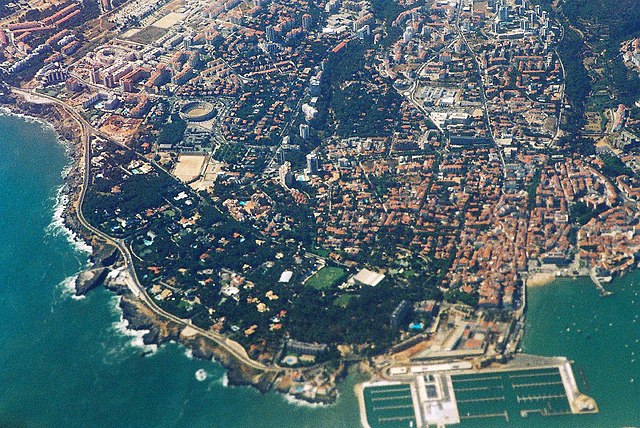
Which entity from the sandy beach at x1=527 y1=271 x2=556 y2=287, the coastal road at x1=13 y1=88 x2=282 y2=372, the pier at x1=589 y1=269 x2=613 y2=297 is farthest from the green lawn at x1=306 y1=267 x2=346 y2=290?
the pier at x1=589 y1=269 x2=613 y2=297

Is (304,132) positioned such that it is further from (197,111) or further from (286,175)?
(197,111)

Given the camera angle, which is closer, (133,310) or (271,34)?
(133,310)

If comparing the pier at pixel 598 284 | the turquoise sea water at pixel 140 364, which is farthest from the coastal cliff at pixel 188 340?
the pier at pixel 598 284

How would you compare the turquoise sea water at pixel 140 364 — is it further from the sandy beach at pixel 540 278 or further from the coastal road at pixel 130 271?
the coastal road at pixel 130 271

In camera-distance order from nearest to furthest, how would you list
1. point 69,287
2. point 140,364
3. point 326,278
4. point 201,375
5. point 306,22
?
point 201,375, point 140,364, point 326,278, point 69,287, point 306,22

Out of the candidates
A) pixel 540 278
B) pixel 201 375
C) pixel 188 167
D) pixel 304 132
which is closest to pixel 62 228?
pixel 188 167

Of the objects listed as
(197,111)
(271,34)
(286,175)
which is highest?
(286,175)

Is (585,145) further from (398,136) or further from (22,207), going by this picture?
(22,207)
